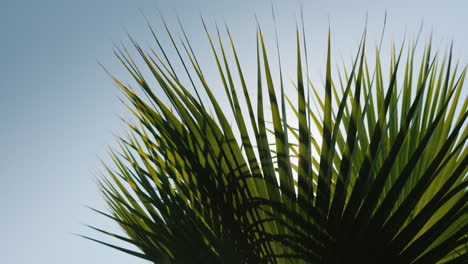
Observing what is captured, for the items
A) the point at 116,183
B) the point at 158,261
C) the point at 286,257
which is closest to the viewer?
the point at 286,257

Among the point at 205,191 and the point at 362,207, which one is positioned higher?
the point at 205,191

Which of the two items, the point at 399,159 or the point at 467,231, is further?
the point at 399,159

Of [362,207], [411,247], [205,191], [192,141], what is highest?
[192,141]

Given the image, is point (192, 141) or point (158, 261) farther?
point (158, 261)

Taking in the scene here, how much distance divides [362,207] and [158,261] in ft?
2.25

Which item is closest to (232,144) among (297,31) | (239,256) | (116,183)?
(239,256)

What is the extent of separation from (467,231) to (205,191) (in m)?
0.65

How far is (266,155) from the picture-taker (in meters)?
1.10

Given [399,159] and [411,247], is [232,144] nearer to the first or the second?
[411,247]

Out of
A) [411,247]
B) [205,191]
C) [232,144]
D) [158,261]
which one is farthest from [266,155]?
[158,261]

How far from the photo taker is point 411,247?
0.97m

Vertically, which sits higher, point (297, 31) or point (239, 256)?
point (297, 31)

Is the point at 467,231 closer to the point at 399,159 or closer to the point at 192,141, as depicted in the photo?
the point at 399,159

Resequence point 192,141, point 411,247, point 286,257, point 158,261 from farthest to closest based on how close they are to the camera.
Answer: point 158,261, point 192,141, point 286,257, point 411,247
